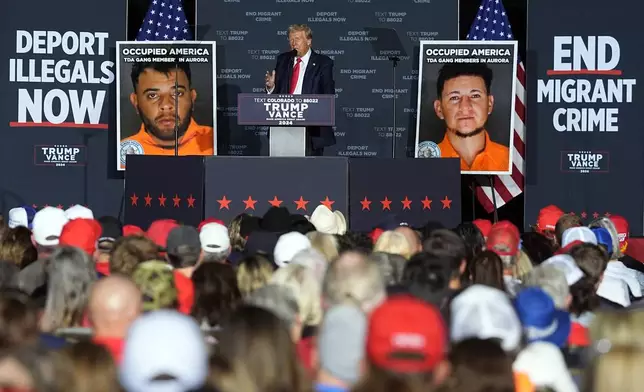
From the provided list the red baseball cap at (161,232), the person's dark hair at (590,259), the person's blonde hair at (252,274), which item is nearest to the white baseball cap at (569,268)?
the person's dark hair at (590,259)

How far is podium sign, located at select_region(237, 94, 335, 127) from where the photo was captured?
12.5m

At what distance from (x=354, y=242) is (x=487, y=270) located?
2.52m

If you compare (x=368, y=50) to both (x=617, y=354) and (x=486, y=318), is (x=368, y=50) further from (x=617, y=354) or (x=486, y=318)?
(x=617, y=354)

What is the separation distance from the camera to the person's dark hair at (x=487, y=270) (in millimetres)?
6398

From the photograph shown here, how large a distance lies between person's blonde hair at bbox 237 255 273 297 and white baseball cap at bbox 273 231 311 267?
76cm

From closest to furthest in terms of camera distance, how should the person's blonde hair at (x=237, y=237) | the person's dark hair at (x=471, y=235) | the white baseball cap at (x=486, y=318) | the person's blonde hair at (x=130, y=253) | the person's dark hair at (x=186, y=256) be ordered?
the white baseball cap at (x=486, y=318) < the person's blonde hair at (x=130, y=253) < the person's dark hair at (x=186, y=256) < the person's dark hair at (x=471, y=235) < the person's blonde hair at (x=237, y=237)

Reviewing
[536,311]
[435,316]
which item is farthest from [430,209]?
[435,316]

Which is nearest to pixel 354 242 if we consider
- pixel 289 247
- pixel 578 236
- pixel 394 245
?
pixel 394 245

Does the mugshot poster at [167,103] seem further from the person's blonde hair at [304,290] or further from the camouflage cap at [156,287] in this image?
the camouflage cap at [156,287]

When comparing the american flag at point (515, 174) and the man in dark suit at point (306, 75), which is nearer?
the man in dark suit at point (306, 75)

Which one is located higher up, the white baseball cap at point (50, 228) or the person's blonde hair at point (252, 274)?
the white baseball cap at point (50, 228)

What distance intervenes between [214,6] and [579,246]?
9.54 metres

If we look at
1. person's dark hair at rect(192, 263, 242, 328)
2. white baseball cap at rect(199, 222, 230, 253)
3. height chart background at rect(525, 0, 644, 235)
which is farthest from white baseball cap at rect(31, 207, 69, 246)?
height chart background at rect(525, 0, 644, 235)

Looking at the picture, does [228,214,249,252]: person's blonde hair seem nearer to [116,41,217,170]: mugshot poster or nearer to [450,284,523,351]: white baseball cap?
[450,284,523,351]: white baseball cap
